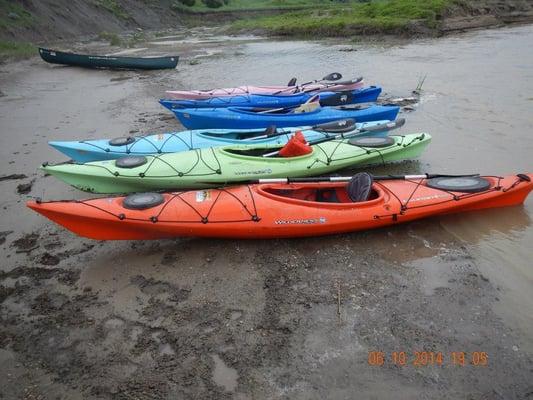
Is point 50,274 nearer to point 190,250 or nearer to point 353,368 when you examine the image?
point 190,250

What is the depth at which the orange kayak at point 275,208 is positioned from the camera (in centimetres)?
374

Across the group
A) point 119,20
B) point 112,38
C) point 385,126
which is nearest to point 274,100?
point 385,126

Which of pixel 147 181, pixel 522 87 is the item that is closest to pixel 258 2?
pixel 522 87

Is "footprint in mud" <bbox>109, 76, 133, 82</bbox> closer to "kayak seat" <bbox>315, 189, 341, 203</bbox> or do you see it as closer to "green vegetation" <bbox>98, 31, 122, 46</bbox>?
"green vegetation" <bbox>98, 31, 122, 46</bbox>

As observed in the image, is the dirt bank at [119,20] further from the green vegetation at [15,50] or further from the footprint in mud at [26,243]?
the footprint in mud at [26,243]

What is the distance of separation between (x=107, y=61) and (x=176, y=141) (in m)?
9.18

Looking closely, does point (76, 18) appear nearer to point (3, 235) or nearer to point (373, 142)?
point (3, 235)

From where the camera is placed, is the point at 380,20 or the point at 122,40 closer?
the point at 380,20

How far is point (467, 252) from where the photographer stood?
393cm

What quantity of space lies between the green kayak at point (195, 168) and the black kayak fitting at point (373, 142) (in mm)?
170

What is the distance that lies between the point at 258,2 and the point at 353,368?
150ft

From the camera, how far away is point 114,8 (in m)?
27.8

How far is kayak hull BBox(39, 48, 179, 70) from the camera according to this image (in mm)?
13258
